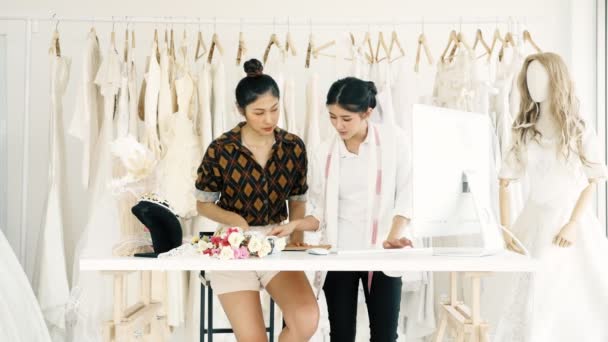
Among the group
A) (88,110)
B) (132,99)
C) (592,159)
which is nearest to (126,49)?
(132,99)

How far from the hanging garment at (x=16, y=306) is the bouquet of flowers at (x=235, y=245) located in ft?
3.35

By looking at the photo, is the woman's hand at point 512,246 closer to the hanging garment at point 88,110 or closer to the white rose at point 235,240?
the white rose at point 235,240

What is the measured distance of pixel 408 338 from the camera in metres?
3.74

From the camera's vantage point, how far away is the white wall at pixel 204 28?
4066 millimetres

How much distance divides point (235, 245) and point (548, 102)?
62.0 inches

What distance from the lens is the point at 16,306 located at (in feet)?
9.16

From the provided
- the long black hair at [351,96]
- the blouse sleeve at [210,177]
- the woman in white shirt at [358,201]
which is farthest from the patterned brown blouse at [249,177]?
the long black hair at [351,96]

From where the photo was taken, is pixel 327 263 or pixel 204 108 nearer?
pixel 327 263

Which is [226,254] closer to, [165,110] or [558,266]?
[558,266]

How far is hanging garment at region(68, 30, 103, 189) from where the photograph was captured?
3.53 meters

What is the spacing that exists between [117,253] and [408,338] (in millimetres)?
2000

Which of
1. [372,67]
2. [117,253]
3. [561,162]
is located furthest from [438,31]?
[117,253]

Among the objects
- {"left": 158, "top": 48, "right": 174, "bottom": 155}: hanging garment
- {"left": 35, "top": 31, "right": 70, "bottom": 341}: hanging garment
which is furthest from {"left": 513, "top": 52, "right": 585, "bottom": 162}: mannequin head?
{"left": 35, "top": 31, "right": 70, "bottom": 341}: hanging garment

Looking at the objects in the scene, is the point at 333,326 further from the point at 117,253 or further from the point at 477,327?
the point at 117,253
